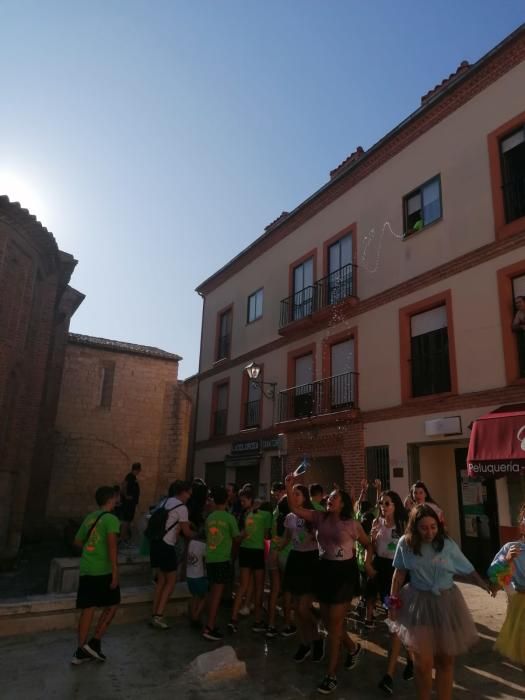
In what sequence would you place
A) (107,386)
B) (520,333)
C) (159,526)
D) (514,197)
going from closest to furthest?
(159,526)
(520,333)
(514,197)
(107,386)

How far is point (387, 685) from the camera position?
4.44m

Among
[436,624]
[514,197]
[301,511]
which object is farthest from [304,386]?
[436,624]

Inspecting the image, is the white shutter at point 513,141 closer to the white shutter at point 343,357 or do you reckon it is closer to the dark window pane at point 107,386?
the white shutter at point 343,357

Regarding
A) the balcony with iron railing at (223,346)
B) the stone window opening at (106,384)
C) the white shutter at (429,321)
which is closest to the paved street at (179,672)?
the white shutter at (429,321)

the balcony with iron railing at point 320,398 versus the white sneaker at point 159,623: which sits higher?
the balcony with iron railing at point 320,398

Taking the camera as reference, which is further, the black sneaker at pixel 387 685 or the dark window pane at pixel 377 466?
the dark window pane at pixel 377 466

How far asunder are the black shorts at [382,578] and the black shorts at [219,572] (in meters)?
1.79

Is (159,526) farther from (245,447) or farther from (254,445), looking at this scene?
(245,447)

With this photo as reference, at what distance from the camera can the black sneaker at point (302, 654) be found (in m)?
5.13

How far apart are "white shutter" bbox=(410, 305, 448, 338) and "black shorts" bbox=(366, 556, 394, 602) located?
6905 mm

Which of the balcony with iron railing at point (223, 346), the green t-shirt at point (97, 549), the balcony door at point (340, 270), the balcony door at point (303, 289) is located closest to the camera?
the green t-shirt at point (97, 549)

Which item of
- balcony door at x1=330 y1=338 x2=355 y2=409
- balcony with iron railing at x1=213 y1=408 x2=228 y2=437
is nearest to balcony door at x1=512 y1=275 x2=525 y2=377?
balcony door at x1=330 y1=338 x2=355 y2=409

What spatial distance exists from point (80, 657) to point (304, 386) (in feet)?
38.6

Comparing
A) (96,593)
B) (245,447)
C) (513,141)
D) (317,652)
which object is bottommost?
(317,652)
